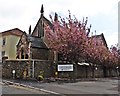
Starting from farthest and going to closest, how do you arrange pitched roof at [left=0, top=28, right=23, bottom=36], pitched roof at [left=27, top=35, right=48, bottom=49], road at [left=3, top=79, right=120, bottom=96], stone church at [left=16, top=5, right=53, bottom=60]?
pitched roof at [left=0, top=28, right=23, bottom=36], pitched roof at [left=27, top=35, right=48, bottom=49], stone church at [left=16, top=5, right=53, bottom=60], road at [left=3, top=79, right=120, bottom=96]

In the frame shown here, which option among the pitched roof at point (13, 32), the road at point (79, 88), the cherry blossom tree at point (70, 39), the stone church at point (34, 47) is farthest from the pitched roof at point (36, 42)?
the road at point (79, 88)

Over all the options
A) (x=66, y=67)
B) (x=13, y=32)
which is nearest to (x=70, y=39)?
(x=66, y=67)

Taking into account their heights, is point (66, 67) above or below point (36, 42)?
below

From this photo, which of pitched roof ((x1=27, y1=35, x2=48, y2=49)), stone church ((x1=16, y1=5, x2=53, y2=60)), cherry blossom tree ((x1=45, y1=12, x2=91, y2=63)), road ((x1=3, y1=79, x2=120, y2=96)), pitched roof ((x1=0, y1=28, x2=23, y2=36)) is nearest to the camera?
road ((x1=3, y1=79, x2=120, y2=96))

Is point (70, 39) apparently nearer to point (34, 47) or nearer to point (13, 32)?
point (34, 47)

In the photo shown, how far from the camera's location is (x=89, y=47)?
3341cm

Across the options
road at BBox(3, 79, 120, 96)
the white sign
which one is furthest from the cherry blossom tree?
road at BBox(3, 79, 120, 96)

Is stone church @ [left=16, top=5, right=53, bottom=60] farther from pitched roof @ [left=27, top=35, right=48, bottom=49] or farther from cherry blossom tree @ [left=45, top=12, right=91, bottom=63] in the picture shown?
cherry blossom tree @ [left=45, top=12, right=91, bottom=63]

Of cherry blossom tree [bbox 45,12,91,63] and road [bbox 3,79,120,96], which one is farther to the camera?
cherry blossom tree [bbox 45,12,91,63]

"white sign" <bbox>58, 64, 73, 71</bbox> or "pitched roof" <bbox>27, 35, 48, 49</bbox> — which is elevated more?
"pitched roof" <bbox>27, 35, 48, 49</bbox>

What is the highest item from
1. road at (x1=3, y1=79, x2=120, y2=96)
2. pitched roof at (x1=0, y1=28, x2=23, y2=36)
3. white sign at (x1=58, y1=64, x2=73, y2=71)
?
pitched roof at (x1=0, y1=28, x2=23, y2=36)

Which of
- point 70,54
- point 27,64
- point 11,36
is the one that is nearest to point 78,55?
point 70,54

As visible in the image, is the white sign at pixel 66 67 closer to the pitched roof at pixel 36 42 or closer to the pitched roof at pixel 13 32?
the pitched roof at pixel 36 42

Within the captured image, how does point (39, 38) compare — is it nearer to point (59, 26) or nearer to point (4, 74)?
point (59, 26)
